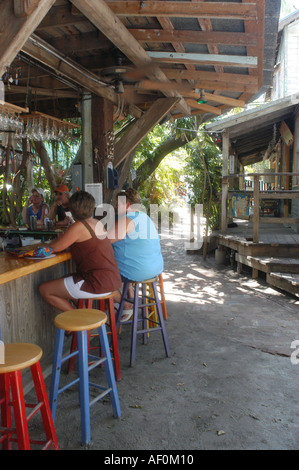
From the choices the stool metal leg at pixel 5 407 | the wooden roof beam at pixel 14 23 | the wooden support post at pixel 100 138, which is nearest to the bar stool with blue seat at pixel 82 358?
the stool metal leg at pixel 5 407

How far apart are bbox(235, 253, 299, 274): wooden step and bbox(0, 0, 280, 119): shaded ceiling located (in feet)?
9.17

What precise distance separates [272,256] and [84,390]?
5.68 meters

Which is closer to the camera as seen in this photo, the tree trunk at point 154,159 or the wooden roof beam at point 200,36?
the wooden roof beam at point 200,36

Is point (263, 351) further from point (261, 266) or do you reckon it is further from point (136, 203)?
point (261, 266)

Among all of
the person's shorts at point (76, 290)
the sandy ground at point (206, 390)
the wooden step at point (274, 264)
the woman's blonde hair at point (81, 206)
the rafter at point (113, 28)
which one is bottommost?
the sandy ground at point (206, 390)

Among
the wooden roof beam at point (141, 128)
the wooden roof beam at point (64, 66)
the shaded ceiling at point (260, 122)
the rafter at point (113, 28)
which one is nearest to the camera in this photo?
the rafter at point (113, 28)

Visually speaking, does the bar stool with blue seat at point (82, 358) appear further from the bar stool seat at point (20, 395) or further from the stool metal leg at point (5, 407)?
the stool metal leg at point (5, 407)

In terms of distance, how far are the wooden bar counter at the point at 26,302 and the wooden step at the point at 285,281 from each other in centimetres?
374

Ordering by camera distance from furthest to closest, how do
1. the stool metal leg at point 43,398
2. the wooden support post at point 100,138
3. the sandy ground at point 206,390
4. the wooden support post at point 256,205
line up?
1. the wooden support post at point 256,205
2. the wooden support post at point 100,138
3. the sandy ground at point 206,390
4. the stool metal leg at point 43,398

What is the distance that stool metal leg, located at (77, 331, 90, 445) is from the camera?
8.27 feet

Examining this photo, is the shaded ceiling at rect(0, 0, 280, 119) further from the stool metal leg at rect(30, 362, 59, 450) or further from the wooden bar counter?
the stool metal leg at rect(30, 362, 59, 450)

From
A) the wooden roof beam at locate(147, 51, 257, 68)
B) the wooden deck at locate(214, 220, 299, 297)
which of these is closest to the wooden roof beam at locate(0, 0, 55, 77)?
the wooden roof beam at locate(147, 51, 257, 68)

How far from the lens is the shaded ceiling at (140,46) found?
296 centimetres

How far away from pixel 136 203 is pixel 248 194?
19.6 ft
